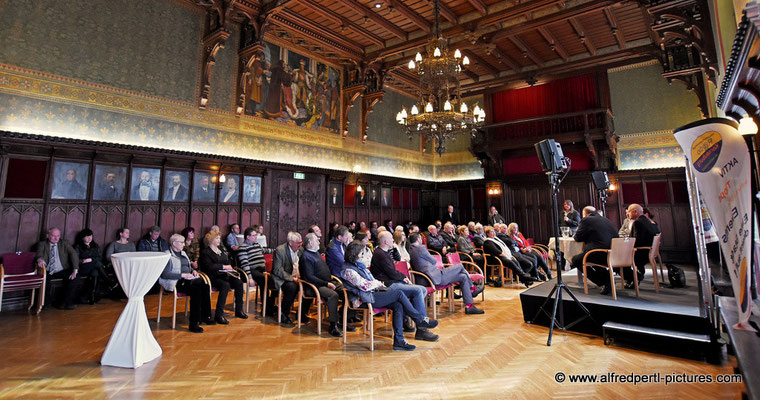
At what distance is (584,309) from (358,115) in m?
9.86

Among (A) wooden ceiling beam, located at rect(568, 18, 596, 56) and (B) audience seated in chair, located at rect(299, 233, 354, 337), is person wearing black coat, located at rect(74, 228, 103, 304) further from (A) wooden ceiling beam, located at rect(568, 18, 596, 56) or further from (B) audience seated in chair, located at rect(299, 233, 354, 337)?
(A) wooden ceiling beam, located at rect(568, 18, 596, 56)

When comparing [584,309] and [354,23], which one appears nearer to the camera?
[584,309]

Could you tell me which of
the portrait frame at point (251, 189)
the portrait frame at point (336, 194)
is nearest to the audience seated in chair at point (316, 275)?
the portrait frame at point (251, 189)

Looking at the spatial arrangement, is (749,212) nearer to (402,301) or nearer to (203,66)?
(402,301)

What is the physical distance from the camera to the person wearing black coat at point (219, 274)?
15.7 feet

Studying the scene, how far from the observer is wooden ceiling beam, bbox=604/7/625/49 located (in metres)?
8.90

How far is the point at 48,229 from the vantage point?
6.04 metres

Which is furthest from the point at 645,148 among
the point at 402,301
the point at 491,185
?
the point at 402,301

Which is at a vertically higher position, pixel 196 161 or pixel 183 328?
pixel 196 161

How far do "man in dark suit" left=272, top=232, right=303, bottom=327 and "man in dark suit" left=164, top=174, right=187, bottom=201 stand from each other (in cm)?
418

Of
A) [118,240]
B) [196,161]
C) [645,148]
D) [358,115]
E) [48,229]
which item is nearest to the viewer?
[48,229]

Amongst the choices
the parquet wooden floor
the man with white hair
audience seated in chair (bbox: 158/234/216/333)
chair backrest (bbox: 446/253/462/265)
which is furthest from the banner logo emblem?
audience seated in chair (bbox: 158/234/216/333)

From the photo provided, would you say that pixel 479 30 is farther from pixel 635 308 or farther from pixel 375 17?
pixel 635 308

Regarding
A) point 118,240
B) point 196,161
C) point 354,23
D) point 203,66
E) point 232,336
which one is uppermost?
point 354,23
